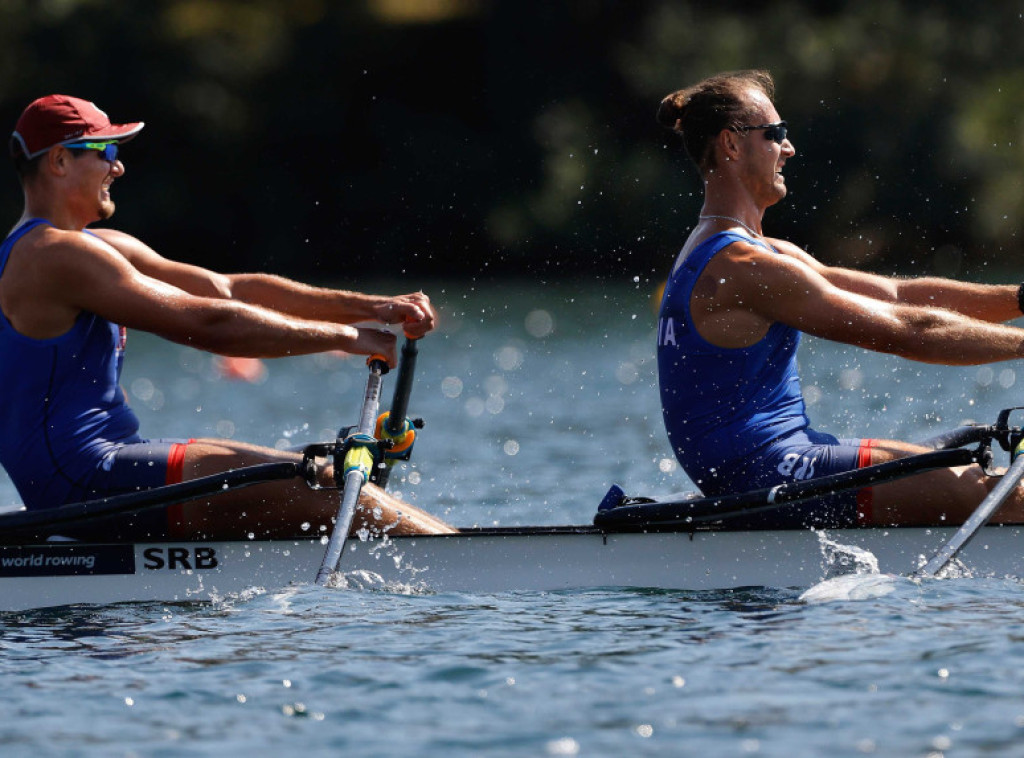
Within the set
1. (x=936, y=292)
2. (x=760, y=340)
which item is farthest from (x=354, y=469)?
(x=936, y=292)

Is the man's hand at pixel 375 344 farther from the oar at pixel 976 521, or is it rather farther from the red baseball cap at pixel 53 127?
the oar at pixel 976 521

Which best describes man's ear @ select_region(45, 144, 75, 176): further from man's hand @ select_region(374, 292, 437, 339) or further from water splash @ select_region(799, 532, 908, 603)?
water splash @ select_region(799, 532, 908, 603)

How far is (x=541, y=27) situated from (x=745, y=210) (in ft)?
125

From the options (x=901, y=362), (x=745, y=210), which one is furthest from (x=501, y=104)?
A: (x=745, y=210)

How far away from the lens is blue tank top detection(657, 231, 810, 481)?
23.5ft

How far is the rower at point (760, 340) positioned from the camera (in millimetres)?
6984

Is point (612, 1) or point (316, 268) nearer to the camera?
point (316, 268)

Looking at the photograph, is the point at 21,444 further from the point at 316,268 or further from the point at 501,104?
the point at 501,104

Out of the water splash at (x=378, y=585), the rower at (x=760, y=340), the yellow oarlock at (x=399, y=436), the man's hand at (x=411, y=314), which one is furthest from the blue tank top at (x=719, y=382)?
the yellow oarlock at (x=399, y=436)

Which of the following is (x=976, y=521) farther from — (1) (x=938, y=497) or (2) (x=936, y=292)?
(2) (x=936, y=292)

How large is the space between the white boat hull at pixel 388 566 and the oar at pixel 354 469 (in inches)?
9.5

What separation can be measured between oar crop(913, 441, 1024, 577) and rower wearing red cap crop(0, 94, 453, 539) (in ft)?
7.36

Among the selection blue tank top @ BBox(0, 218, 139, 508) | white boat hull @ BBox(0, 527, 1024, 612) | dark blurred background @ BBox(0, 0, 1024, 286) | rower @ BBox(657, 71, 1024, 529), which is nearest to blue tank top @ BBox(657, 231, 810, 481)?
rower @ BBox(657, 71, 1024, 529)

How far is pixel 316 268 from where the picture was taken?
4016 cm
